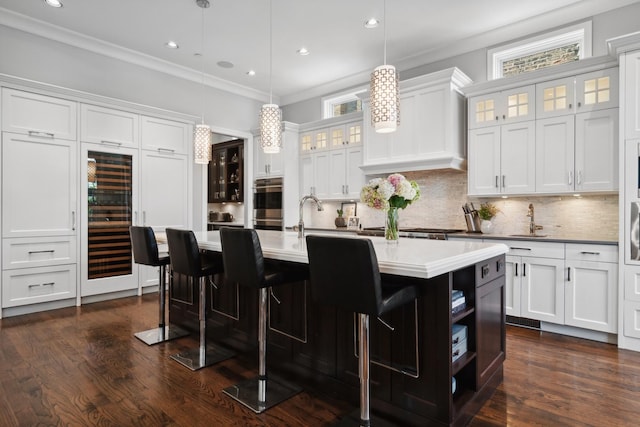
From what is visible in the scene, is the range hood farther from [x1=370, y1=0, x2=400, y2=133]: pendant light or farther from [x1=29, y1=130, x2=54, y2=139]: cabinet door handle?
[x1=29, y1=130, x2=54, y2=139]: cabinet door handle

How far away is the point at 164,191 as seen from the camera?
5.09m

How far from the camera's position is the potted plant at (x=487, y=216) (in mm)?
4148

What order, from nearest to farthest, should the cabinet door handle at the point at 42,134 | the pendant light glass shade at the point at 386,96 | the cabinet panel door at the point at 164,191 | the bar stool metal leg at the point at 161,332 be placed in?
the pendant light glass shade at the point at 386,96 → the bar stool metal leg at the point at 161,332 → the cabinet door handle at the point at 42,134 → the cabinet panel door at the point at 164,191

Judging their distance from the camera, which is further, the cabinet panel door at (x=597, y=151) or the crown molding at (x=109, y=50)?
the crown molding at (x=109, y=50)

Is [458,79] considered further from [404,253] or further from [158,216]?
[158,216]

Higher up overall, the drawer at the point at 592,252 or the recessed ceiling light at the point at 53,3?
the recessed ceiling light at the point at 53,3

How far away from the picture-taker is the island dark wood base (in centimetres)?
Result: 182

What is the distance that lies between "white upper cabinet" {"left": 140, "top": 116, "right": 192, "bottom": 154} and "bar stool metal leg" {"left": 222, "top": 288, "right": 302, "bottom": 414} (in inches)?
141

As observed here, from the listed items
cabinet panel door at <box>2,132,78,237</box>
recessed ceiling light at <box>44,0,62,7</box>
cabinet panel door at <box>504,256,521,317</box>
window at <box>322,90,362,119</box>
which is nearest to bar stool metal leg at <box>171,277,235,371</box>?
cabinet panel door at <box>2,132,78,237</box>

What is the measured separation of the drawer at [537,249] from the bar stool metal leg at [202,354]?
278 centimetres

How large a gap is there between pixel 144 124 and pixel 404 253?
14.0 ft

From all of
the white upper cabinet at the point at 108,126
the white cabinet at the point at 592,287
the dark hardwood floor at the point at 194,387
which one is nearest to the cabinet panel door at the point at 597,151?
the white cabinet at the point at 592,287

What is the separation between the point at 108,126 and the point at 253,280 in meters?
3.59

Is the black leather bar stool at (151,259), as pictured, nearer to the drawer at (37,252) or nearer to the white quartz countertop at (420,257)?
the white quartz countertop at (420,257)
